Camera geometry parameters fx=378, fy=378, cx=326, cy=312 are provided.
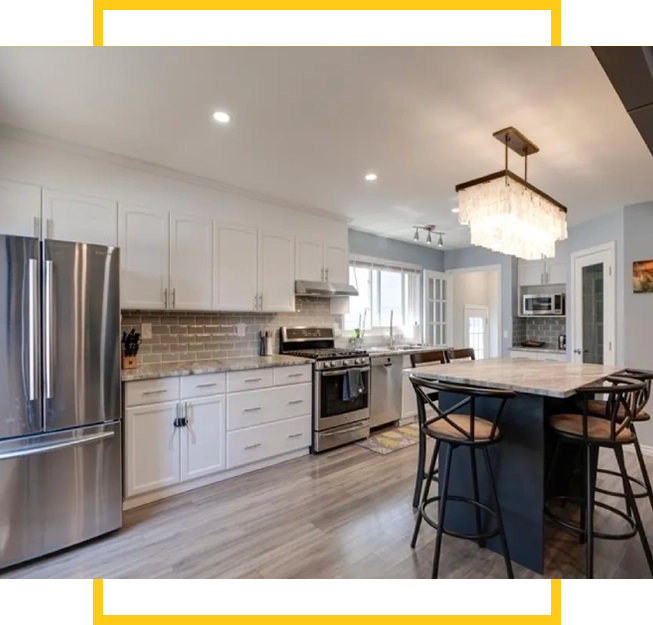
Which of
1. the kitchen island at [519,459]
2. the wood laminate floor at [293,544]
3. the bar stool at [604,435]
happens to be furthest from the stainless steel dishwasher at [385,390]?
the bar stool at [604,435]

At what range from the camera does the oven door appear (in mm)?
3645

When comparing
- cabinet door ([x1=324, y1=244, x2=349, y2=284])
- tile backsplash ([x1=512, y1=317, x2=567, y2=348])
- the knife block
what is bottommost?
the knife block

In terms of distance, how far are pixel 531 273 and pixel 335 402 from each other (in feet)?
13.1

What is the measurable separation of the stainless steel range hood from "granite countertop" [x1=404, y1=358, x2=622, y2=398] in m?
1.80

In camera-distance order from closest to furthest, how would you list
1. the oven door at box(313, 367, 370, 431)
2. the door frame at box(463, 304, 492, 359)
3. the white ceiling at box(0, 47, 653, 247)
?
the white ceiling at box(0, 47, 653, 247) < the oven door at box(313, 367, 370, 431) < the door frame at box(463, 304, 492, 359)

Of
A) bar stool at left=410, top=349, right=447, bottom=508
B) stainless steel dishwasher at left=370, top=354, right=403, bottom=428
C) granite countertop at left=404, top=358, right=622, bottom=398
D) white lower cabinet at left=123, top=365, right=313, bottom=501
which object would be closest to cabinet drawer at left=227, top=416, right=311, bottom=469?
white lower cabinet at left=123, top=365, right=313, bottom=501

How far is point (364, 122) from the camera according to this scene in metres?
2.30

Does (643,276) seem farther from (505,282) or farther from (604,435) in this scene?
(604,435)

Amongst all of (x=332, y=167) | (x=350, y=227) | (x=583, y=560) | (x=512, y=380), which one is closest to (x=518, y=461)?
(x=512, y=380)

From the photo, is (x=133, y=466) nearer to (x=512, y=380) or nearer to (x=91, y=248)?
(x=91, y=248)

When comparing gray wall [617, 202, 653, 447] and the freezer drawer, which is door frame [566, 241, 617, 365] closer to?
gray wall [617, 202, 653, 447]

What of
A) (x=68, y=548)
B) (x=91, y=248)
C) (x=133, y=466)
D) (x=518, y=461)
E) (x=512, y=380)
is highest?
(x=91, y=248)

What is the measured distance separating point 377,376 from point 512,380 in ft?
7.73

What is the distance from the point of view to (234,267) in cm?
351
